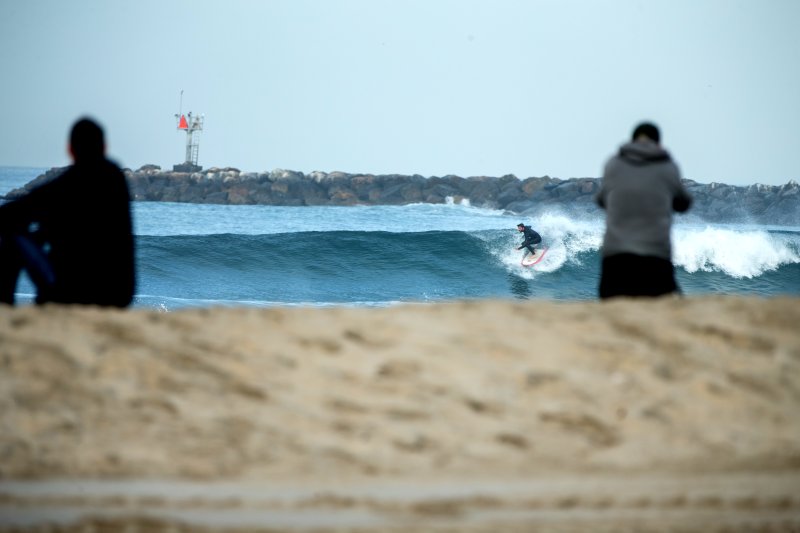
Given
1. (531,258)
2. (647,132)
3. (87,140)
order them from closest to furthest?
(87,140), (647,132), (531,258)

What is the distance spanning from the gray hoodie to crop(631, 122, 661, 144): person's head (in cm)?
8

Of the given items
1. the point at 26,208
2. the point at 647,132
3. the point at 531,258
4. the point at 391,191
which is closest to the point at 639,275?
the point at 647,132

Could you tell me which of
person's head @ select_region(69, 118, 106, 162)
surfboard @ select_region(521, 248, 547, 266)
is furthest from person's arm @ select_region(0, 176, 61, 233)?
surfboard @ select_region(521, 248, 547, 266)

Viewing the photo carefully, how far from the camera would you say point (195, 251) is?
26125mm

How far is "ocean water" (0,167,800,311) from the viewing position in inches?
881

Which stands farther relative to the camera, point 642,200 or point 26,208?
point 642,200

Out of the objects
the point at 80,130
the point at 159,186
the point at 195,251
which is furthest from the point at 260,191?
the point at 80,130

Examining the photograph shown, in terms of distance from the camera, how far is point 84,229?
5.26 m

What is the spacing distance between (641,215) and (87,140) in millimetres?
2878

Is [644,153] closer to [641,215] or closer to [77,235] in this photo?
[641,215]

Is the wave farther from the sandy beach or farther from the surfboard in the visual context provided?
the sandy beach

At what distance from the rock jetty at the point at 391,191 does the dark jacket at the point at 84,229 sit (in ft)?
177

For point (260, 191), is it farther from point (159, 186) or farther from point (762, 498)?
point (762, 498)

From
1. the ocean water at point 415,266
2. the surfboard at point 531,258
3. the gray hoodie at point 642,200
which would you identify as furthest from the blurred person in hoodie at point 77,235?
the surfboard at point 531,258
